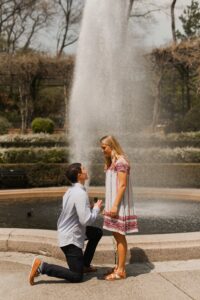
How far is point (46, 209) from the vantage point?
9.56 metres

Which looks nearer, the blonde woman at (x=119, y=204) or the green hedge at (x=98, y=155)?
the blonde woman at (x=119, y=204)

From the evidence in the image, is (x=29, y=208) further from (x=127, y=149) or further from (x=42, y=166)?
(x=127, y=149)

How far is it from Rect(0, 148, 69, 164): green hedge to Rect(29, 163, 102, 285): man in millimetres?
11388

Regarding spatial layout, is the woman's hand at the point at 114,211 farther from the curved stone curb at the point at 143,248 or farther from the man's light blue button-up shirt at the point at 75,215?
the curved stone curb at the point at 143,248

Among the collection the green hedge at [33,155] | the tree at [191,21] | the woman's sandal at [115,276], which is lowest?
the woman's sandal at [115,276]

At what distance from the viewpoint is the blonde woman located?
4496 millimetres

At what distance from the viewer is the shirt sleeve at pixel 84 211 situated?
14.3 ft

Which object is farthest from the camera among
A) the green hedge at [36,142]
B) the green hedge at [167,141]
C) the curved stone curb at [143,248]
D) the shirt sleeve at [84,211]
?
the green hedge at [36,142]

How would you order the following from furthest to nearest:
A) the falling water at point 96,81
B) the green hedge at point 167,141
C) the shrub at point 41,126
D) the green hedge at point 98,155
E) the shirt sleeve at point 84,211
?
the shrub at point 41,126, the green hedge at point 167,141, the green hedge at point 98,155, the falling water at point 96,81, the shirt sleeve at point 84,211

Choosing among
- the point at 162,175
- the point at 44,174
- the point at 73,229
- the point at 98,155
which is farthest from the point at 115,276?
the point at 98,155

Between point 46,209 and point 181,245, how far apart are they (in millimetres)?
4715

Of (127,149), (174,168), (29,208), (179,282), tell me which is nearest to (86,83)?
(127,149)

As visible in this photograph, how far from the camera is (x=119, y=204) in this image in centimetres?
451

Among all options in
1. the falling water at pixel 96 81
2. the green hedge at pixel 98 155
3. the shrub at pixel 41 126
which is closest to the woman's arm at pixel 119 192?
the falling water at pixel 96 81
